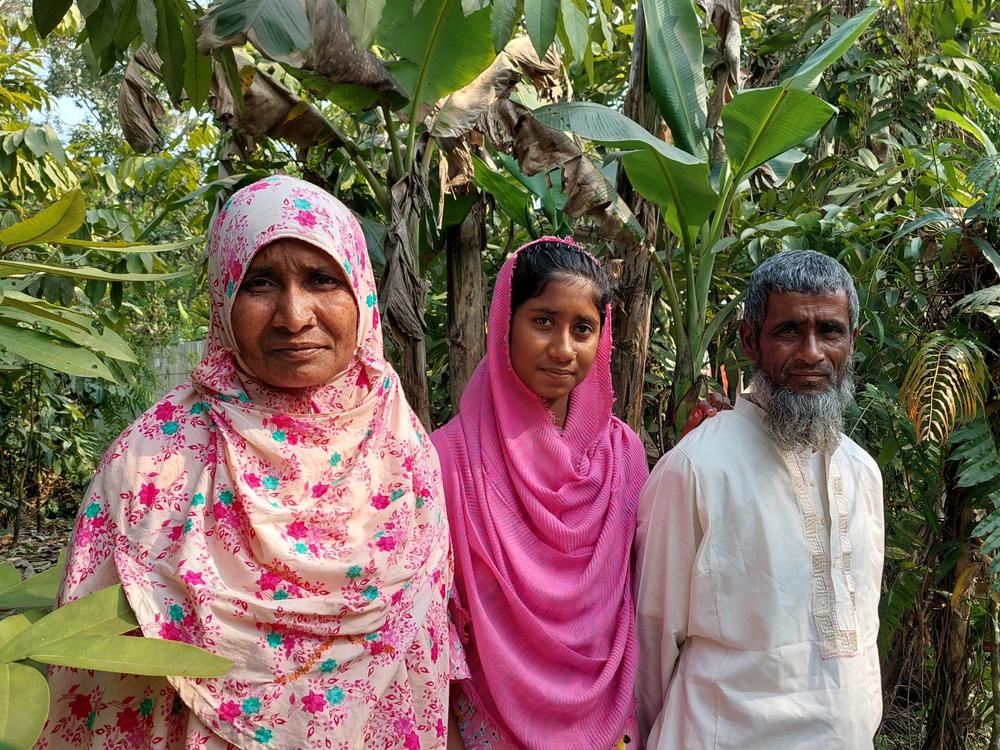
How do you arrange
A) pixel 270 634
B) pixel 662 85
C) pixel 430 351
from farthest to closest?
pixel 430 351 → pixel 662 85 → pixel 270 634

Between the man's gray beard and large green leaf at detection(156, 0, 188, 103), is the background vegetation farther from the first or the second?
the man's gray beard

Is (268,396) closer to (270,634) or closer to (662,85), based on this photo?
(270,634)

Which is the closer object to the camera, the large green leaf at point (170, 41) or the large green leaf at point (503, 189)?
the large green leaf at point (170, 41)

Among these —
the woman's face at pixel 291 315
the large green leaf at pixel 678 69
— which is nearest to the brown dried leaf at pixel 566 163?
the large green leaf at pixel 678 69

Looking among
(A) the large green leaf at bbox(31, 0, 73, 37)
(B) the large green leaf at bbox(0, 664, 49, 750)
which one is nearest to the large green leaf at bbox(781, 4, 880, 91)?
(A) the large green leaf at bbox(31, 0, 73, 37)

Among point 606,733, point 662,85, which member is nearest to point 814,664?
point 606,733

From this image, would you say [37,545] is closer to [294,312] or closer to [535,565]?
[535,565]

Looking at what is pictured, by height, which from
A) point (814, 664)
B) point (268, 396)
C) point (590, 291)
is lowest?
point (814, 664)

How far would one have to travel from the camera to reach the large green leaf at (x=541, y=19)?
183cm

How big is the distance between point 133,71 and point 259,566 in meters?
2.13

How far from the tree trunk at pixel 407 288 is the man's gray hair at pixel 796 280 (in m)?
1.19

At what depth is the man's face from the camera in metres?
1.91

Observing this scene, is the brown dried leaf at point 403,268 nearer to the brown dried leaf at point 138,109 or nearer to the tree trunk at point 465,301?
the tree trunk at point 465,301

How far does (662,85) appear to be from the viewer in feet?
9.43
